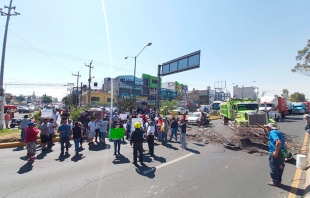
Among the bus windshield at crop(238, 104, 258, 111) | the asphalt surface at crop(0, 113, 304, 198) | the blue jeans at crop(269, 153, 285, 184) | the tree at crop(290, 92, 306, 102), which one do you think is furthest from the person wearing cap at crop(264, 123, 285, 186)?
the tree at crop(290, 92, 306, 102)

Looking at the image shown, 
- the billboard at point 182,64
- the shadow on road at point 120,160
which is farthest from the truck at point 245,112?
the shadow on road at point 120,160

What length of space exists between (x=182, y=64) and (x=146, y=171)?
13360 mm

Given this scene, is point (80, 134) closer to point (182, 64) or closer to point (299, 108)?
point (182, 64)

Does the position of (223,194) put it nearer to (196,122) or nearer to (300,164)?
(300,164)

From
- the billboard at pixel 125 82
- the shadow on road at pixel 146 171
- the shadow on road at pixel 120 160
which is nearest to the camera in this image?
the shadow on road at pixel 146 171

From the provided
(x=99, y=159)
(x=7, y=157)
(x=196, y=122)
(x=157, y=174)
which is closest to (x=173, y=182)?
(x=157, y=174)

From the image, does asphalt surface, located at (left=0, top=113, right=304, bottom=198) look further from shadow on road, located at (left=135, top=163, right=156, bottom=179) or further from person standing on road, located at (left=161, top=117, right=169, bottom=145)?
person standing on road, located at (left=161, top=117, right=169, bottom=145)

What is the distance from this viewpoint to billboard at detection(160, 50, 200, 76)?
53.3ft

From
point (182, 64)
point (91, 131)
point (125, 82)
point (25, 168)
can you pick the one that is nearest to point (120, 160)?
point (25, 168)

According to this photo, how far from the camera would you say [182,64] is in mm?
17594

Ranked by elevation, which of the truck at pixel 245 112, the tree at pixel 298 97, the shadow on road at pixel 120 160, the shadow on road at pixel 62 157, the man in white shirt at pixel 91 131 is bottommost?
the shadow on road at pixel 62 157

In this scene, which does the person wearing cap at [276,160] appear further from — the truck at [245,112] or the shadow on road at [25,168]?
the shadow on road at [25,168]

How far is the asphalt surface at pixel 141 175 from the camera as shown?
4572 millimetres

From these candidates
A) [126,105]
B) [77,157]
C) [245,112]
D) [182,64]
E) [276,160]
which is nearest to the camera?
[276,160]
